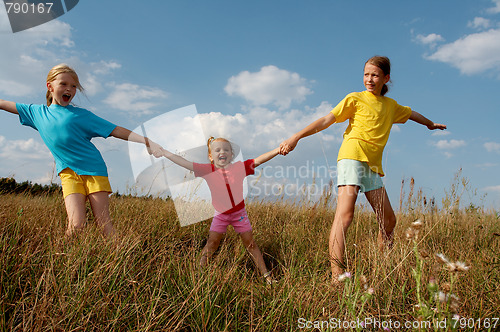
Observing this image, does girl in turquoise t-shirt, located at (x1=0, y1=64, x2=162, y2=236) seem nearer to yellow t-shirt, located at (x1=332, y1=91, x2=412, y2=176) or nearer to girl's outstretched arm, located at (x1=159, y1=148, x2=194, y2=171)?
girl's outstretched arm, located at (x1=159, y1=148, x2=194, y2=171)

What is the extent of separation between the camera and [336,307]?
2.12 meters

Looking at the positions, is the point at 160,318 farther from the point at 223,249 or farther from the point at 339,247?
the point at 339,247

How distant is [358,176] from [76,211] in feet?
7.88

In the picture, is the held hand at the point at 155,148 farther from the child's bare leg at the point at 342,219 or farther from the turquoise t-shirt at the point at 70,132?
the child's bare leg at the point at 342,219

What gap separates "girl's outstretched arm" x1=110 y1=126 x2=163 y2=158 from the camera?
3195 millimetres

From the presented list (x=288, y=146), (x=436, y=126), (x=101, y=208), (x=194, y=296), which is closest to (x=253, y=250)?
(x=288, y=146)

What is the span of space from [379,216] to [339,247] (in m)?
0.48

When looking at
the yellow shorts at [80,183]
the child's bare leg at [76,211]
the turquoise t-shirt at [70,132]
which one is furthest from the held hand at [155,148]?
the child's bare leg at [76,211]

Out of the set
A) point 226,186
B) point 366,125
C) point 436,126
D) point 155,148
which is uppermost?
point 436,126

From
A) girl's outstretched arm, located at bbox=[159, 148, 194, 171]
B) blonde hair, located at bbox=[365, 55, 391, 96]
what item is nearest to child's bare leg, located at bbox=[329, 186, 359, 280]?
blonde hair, located at bbox=[365, 55, 391, 96]

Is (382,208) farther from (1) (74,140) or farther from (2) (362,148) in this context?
(1) (74,140)

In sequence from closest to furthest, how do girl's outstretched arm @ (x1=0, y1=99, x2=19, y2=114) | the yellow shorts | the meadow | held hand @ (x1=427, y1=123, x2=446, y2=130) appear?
the meadow → the yellow shorts → girl's outstretched arm @ (x1=0, y1=99, x2=19, y2=114) → held hand @ (x1=427, y1=123, x2=446, y2=130)

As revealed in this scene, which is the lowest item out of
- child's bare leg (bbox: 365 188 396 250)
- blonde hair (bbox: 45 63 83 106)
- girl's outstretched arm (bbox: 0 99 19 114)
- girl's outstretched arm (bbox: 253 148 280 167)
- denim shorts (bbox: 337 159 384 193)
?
child's bare leg (bbox: 365 188 396 250)

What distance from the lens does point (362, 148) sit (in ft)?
10.0
